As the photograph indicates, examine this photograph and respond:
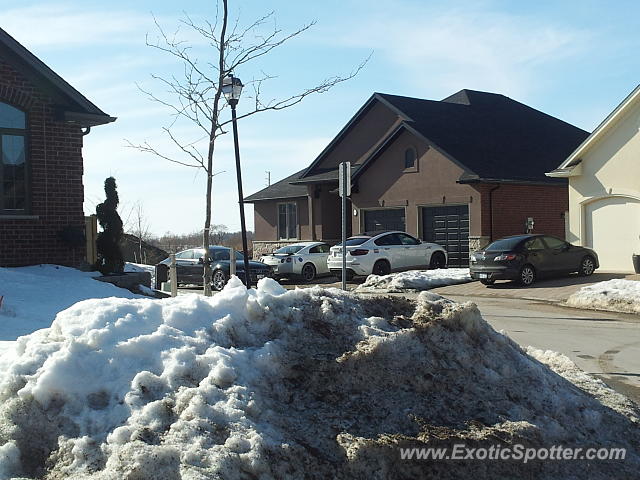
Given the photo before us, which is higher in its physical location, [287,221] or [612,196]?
[612,196]

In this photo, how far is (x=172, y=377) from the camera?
4316 mm

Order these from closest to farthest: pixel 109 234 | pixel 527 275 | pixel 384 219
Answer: pixel 109 234 → pixel 527 275 → pixel 384 219

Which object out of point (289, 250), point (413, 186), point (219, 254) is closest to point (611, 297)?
point (219, 254)

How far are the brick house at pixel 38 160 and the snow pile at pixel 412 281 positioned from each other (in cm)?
968

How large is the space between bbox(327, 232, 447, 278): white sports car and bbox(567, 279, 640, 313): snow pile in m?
8.38

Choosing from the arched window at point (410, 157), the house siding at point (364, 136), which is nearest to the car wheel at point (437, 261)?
the arched window at point (410, 157)

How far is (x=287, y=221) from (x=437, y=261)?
36.8ft

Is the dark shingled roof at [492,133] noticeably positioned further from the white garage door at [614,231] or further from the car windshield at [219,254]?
the car windshield at [219,254]

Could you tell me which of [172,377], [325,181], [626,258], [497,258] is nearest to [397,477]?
[172,377]

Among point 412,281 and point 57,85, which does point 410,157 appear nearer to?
point 412,281

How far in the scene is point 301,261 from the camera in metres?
25.5

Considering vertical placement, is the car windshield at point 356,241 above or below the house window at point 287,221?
below

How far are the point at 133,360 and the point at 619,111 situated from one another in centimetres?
2011

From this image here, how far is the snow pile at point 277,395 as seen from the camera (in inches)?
153
